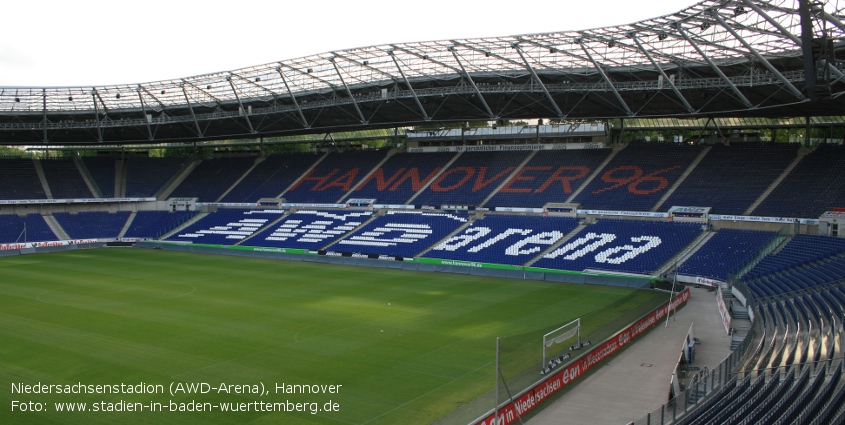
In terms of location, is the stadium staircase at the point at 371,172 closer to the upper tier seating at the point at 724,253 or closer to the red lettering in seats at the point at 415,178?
the red lettering in seats at the point at 415,178

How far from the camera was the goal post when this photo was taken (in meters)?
17.9

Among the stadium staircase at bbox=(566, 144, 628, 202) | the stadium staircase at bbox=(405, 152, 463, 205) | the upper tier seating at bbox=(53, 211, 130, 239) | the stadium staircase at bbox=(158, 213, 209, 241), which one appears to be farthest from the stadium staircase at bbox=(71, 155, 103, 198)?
the stadium staircase at bbox=(566, 144, 628, 202)

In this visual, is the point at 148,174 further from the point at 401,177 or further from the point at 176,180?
the point at 401,177

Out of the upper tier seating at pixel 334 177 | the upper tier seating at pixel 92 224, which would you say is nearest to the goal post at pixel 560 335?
the upper tier seating at pixel 334 177

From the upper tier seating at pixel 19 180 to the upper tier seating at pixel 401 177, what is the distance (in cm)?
3027

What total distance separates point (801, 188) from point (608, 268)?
13.5 m

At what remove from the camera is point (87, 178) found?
64812mm

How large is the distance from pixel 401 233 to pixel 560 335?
30.1m

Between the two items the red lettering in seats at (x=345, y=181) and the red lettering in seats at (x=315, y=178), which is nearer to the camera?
the red lettering in seats at (x=345, y=181)

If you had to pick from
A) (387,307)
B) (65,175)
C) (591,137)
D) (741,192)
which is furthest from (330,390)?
(65,175)

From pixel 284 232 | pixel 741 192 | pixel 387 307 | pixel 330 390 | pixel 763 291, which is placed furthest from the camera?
pixel 284 232

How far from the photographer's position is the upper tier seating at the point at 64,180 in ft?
201

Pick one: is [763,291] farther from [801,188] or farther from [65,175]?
[65,175]

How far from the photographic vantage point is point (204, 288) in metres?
33.1
